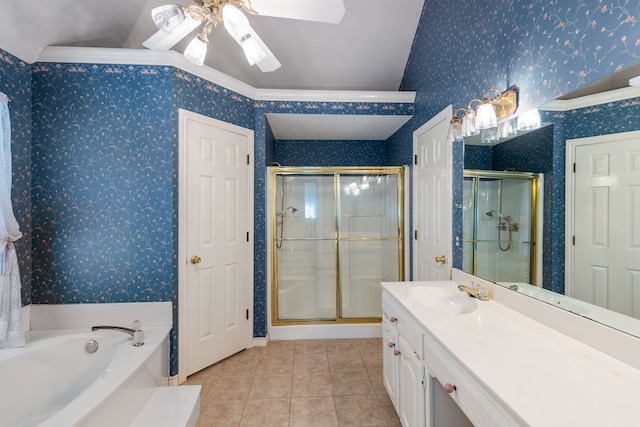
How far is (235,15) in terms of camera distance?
1130 millimetres

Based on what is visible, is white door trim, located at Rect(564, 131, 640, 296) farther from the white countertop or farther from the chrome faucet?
the chrome faucet

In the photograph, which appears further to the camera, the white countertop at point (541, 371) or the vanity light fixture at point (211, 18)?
the vanity light fixture at point (211, 18)

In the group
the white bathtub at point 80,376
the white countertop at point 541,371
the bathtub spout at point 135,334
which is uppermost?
the white countertop at point 541,371

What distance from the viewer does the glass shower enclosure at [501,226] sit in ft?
4.04

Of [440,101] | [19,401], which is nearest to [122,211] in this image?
[19,401]

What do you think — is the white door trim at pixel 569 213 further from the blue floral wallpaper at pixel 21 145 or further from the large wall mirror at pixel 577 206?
the blue floral wallpaper at pixel 21 145

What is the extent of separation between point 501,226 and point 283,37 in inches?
91.3

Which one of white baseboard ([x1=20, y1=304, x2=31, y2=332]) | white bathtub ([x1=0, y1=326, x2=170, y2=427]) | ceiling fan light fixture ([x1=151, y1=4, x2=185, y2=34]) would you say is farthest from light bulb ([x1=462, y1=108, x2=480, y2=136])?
white baseboard ([x1=20, y1=304, x2=31, y2=332])

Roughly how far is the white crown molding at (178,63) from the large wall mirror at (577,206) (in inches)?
60.4

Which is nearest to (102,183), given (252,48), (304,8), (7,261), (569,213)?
(7,261)

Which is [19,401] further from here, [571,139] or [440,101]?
[440,101]

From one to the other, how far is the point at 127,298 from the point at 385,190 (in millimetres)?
2524

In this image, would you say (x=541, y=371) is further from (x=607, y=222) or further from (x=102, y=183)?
(x=102, y=183)

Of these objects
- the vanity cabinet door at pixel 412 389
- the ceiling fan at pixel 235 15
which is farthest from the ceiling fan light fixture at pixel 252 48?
the vanity cabinet door at pixel 412 389
